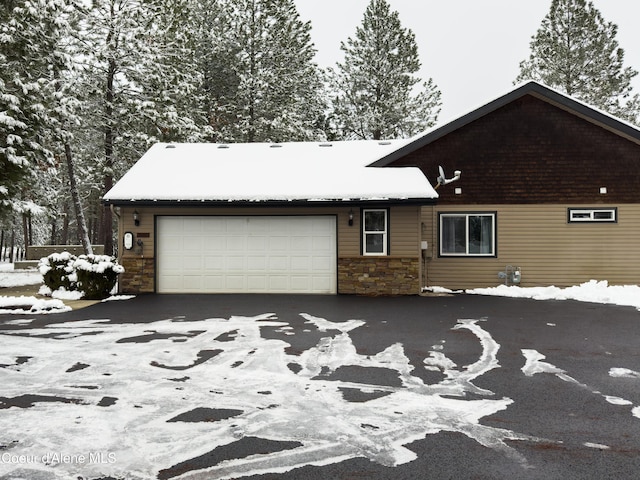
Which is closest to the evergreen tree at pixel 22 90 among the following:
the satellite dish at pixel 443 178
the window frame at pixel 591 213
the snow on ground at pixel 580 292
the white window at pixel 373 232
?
the white window at pixel 373 232

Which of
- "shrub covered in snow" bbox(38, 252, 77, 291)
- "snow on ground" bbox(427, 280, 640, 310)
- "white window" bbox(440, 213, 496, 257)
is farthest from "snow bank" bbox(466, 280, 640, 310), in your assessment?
"shrub covered in snow" bbox(38, 252, 77, 291)

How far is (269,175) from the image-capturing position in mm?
14656

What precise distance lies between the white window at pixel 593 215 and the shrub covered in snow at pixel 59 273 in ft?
42.5

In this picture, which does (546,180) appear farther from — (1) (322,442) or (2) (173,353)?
(1) (322,442)

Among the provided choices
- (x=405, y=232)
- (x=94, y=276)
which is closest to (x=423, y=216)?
(x=405, y=232)

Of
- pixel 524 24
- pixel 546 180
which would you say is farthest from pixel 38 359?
pixel 524 24

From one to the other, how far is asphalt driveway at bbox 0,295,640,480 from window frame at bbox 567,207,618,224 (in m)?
5.49

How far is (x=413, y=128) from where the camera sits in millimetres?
28797

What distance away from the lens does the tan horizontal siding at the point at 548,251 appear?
45.9 ft

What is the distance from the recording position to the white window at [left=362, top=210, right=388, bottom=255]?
13.6m

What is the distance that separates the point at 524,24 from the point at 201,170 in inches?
4943

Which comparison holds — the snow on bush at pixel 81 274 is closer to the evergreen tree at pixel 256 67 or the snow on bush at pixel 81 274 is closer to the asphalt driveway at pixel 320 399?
the asphalt driveway at pixel 320 399

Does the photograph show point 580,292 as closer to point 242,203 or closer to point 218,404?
point 242,203

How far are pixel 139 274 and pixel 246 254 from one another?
287 centimetres
